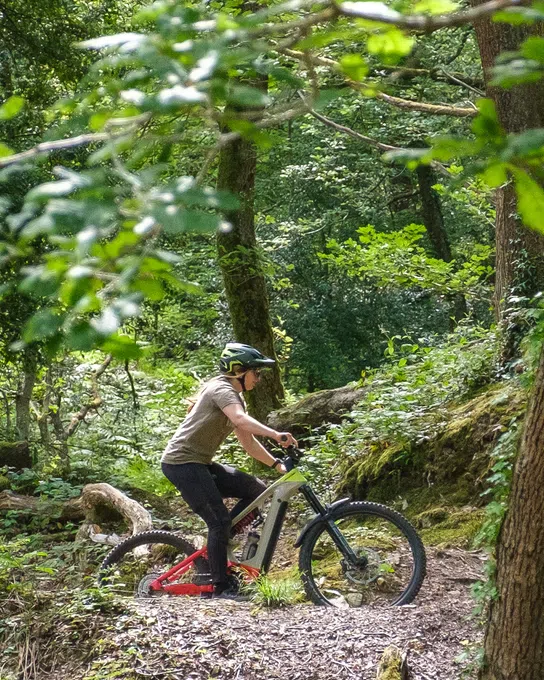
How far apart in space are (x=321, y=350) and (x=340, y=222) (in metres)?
2.76

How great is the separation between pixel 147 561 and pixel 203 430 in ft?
4.39

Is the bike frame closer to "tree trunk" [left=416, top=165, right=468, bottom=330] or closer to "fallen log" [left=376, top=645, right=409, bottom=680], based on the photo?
"fallen log" [left=376, top=645, right=409, bottom=680]

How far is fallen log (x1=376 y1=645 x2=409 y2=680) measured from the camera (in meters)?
4.47

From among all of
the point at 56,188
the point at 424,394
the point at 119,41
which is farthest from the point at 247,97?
the point at 424,394

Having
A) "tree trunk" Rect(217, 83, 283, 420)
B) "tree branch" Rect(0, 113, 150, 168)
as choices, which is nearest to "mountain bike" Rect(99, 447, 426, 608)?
"tree branch" Rect(0, 113, 150, 168)

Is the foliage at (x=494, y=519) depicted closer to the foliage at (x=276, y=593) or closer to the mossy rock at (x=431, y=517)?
the foliage at (x=276, y=593)

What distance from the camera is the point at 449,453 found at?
7773mm

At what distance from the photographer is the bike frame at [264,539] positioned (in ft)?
19.9

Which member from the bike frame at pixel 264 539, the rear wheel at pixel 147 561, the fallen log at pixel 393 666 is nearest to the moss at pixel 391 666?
the fallen log at pixel 393 666

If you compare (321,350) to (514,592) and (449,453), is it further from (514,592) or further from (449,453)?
(514,592)

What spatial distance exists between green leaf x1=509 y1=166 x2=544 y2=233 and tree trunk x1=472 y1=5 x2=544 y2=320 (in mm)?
7240

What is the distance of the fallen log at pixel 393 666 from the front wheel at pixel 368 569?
120 cm

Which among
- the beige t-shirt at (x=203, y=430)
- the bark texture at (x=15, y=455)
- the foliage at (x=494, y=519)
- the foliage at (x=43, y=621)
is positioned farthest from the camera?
the bark texture at (x=15, y=455)

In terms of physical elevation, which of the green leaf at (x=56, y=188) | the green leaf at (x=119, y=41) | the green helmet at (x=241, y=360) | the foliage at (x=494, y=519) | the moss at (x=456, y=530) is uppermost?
the green leaf at (x=119, y=41)
